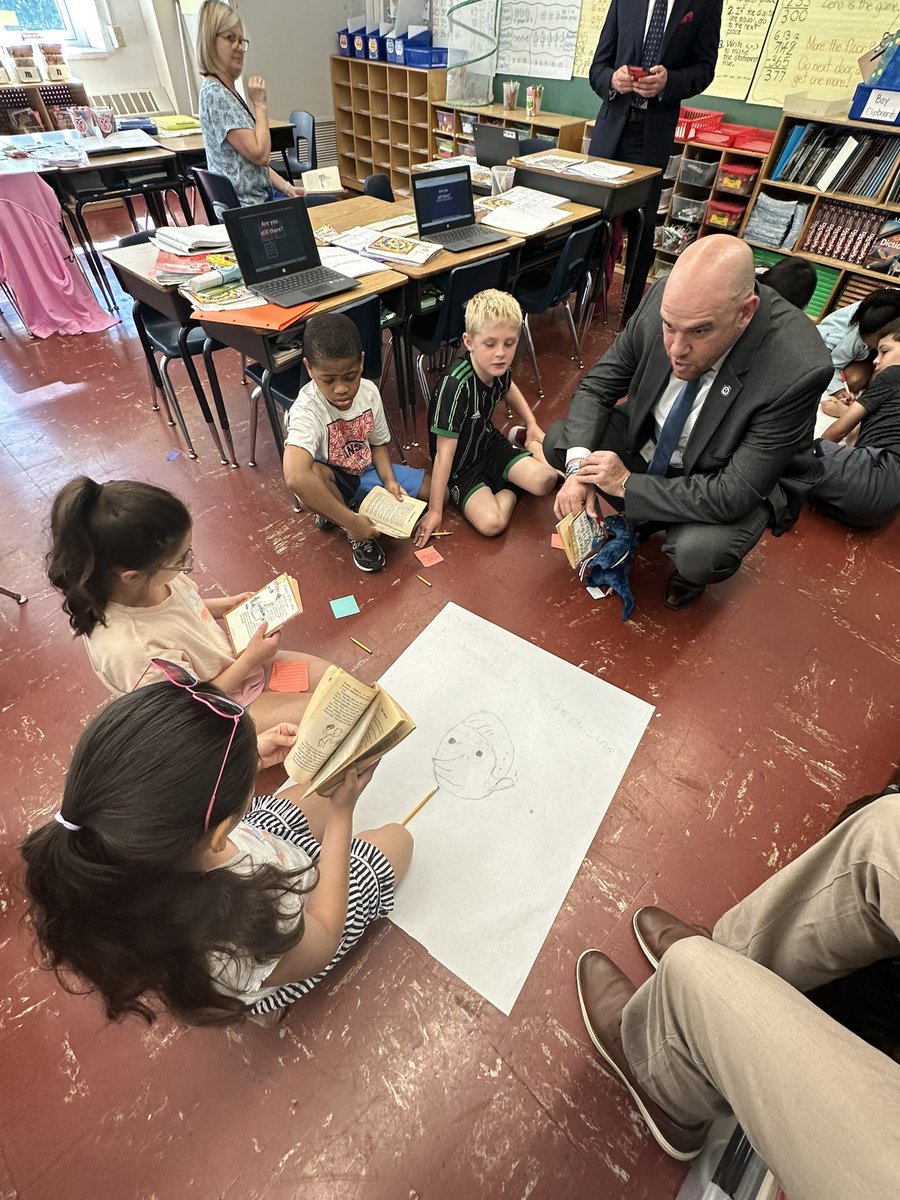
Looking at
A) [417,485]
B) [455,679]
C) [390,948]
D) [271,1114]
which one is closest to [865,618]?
[455,679]

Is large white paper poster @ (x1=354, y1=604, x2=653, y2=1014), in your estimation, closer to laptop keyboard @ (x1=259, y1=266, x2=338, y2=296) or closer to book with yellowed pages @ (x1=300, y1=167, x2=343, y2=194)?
laptop keyboard @ (x1=259, y1=266, x2=338, y2=296)

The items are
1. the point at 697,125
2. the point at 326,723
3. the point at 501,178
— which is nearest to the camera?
the point at 326,723

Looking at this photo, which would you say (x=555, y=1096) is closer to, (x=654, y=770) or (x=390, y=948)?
(x=390, y=948)

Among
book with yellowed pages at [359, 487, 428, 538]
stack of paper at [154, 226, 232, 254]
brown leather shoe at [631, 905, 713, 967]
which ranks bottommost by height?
brown leather shoe at [631, 905, 713, 967]

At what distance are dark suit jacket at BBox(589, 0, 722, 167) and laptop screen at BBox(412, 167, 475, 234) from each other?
1265 mm

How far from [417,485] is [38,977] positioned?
1879 millimetres

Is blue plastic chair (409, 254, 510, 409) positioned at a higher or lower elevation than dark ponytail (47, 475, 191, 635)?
lower

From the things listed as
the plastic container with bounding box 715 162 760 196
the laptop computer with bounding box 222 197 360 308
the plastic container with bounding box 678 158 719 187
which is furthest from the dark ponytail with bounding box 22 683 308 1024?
the plastic container with bounding box 678 158 719 187

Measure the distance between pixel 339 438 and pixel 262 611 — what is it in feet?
2.45

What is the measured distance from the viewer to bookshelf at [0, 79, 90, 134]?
14.3 ft

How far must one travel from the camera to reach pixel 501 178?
3.43m

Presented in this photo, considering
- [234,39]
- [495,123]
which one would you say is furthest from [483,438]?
[495,123]

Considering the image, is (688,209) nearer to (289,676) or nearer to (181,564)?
(289,676)

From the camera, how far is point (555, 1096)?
44.0 inches
